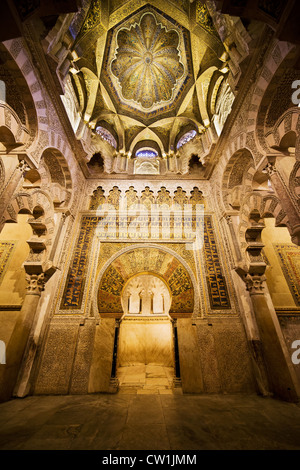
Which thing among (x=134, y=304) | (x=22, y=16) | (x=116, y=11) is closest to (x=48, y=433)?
(x=22, y=16)

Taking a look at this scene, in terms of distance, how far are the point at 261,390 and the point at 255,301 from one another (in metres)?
1.72

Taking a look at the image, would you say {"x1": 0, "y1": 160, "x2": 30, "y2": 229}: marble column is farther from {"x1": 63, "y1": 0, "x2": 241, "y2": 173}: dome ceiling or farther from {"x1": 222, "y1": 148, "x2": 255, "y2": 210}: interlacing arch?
{"x1": 222, "y1": 148, "x2": 255, "y2": 210}: interlacing arch

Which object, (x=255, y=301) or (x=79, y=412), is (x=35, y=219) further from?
(x=255, y=301)

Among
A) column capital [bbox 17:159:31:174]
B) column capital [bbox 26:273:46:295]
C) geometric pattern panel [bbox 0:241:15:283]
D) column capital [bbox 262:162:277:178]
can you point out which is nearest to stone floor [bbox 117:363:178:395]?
column capital [bbox 26:273:46:295]

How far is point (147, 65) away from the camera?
647cm

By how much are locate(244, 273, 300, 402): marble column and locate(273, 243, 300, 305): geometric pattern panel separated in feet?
3.84

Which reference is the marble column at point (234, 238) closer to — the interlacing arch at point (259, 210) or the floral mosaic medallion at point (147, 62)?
the interlacing arch at point (259, 210)

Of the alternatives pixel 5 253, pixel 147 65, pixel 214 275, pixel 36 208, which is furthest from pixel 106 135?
pixel 214 275

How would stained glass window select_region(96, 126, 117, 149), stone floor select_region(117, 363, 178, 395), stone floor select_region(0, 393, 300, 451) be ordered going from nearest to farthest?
stone floor select_region(0, 393, 300, 451), stone floor select_region(117, 363, 178, 395), stained glass window select_region(96, 126, 117, 149)

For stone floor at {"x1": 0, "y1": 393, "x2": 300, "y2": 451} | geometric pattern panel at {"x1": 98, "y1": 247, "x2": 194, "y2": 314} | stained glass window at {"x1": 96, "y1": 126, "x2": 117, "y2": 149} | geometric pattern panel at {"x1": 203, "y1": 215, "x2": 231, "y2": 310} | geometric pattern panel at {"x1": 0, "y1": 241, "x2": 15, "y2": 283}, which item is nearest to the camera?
stone floor at {"x1": 0, "y1": 393, "x2": 300, "y2": 451}

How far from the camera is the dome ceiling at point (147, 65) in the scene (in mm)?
5664

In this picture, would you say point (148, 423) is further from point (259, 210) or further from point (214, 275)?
point (259, 210)

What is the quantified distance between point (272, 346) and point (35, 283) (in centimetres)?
557

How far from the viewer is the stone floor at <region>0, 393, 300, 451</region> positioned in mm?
1910
